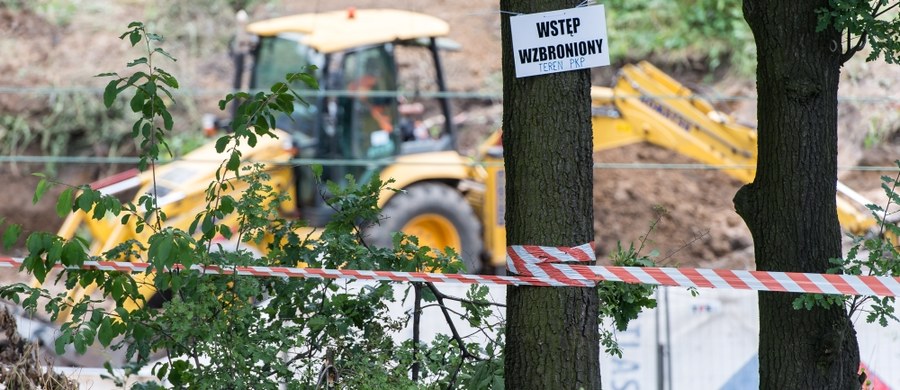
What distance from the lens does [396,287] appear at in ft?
22.4

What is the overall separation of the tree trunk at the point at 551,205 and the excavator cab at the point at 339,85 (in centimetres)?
654

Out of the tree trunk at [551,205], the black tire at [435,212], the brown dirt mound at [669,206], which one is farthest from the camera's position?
the brown dirt mound at [669,206]

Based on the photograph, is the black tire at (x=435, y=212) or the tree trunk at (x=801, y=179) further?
the black tire at (x=435, y=212)

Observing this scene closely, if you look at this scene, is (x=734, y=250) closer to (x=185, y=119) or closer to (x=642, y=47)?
(x=642, y=47)

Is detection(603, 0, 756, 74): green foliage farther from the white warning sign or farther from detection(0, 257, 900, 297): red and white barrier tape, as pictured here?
the white warning sign

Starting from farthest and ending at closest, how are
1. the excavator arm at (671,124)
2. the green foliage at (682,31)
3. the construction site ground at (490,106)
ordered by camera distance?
the green foliage at (682,31) < the construction site ground at (490,106) < the excavator arm at (671,124)

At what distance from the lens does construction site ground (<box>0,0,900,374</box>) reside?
46.0ft

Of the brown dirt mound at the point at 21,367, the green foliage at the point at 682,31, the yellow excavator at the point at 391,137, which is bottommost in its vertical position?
the brown dirt mound at the point at 21,367

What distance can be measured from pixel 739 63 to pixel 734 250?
319cm

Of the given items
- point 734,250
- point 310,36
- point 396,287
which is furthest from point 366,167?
point 734,250

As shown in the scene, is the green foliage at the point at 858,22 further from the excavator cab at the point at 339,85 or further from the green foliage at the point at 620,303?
the excavator cab at the point at 339,85

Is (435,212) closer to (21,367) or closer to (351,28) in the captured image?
(351,28)

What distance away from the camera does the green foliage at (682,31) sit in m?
15.7

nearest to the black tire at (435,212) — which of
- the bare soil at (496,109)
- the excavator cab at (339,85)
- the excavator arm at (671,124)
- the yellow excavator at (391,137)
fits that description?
the yellow excavator at (391,137)
